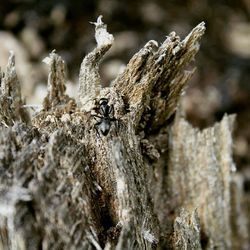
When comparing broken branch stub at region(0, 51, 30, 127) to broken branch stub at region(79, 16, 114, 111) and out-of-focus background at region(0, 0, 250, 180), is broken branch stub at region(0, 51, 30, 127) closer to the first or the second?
broken branch stub at region(79, 16, 114, 111)

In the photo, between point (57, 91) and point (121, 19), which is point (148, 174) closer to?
point (57, 91)

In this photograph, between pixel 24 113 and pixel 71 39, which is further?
pixel 71 39

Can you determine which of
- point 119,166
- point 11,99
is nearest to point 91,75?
point 11,99

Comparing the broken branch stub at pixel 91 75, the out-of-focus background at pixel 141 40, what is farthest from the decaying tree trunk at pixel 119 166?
the out-of-focus background at pixel 141 40

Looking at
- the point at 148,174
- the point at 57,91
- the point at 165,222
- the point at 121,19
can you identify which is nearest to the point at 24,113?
the point at 57,91

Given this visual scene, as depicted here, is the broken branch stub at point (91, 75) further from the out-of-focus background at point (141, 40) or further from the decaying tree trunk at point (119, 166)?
the out-of-focus background at point (141, 40)

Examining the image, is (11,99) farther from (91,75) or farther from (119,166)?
(119,166)
